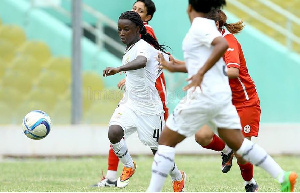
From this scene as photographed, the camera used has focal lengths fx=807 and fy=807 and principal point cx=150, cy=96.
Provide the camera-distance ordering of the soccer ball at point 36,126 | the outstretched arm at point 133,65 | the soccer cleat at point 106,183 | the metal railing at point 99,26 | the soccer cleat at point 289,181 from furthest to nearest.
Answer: the metal railing at point 99,26
the soccer cleat at point 106,183
the soccer ball at point 36,126
the outstretched arm at point 133,65
the soccer cleat at point 289,181

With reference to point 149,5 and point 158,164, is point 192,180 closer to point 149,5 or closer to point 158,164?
point 149,5

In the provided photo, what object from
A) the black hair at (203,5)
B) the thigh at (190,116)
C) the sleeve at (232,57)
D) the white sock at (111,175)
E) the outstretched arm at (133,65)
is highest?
the black hair at (203,5)

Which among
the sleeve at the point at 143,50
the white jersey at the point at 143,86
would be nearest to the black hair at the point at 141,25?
the white jersey at the point at 143,86

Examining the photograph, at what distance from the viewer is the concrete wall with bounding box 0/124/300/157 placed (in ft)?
47.7

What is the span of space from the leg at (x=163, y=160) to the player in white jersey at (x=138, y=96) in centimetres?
209

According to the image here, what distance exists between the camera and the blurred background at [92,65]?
14.7 m

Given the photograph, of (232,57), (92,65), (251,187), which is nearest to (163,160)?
(232,57)

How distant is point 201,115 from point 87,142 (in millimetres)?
8262

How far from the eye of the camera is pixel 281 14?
1658 cm

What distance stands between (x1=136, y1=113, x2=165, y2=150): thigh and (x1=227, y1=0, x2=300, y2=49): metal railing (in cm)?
808

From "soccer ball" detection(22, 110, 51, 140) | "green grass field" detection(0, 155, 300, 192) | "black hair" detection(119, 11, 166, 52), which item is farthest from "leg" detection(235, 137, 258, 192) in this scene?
"soccer ball" detection(22, 110, 51, 140)

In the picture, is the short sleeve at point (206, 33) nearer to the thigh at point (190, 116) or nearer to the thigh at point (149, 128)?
the thigh at point (190, 116)

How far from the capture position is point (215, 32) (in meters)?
6.55

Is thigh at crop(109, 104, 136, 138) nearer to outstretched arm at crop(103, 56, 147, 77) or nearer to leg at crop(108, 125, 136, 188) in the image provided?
leg at crop(108, 125, 136, 188)
